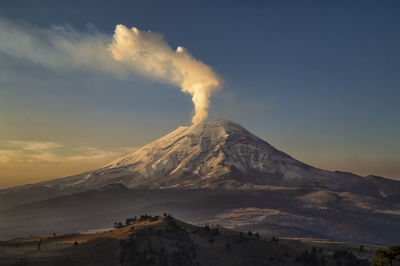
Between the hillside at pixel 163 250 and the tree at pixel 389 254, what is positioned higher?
the tree at pixel 389 254

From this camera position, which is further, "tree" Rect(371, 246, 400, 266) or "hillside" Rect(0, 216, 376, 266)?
"hillside" Rect(0, 216, 376, 266)

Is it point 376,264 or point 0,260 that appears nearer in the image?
point 376,264

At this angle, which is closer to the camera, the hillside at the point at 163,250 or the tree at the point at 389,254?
the tree at the point at 389,254

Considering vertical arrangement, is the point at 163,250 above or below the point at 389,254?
below

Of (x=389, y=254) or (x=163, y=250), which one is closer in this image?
(x=389, y=254)

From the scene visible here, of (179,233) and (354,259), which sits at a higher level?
(179,233)

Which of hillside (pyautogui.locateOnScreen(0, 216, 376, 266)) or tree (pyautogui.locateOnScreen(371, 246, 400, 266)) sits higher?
tree (pyautogui.locateOnScreen(371, 246, 400, 266))

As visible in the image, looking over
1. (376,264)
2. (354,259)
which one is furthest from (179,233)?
(376,264)

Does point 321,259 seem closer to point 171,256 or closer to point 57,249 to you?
point 171,256
